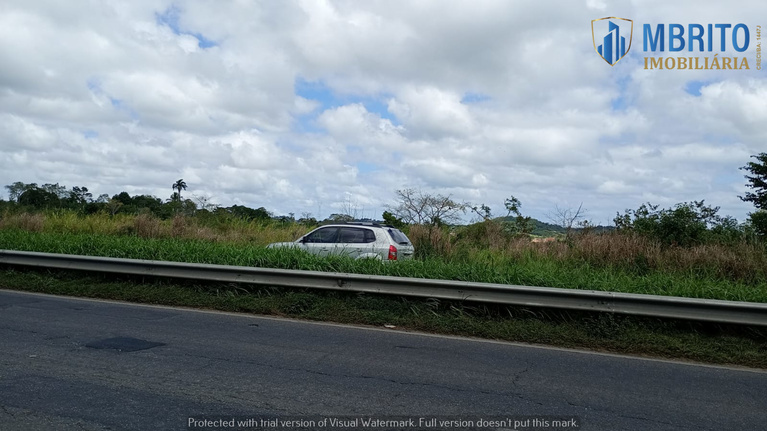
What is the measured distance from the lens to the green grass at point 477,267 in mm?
9578

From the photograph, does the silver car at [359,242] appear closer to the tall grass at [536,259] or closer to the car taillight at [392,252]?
the car taillight at [392,252]

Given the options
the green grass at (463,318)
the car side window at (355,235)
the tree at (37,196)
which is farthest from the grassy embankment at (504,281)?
the tree at (37,196)

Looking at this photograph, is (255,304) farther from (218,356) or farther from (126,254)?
(126,254)

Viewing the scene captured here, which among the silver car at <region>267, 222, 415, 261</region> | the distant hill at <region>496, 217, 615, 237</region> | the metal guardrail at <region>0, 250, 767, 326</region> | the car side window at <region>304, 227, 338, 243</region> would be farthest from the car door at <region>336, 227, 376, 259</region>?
the distant hill at <region>496, 217, 615, 237</region>

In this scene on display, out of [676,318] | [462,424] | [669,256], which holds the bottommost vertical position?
[462,424]

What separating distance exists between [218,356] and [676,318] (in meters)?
5.84

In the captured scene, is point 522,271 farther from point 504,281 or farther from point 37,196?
point 37,196

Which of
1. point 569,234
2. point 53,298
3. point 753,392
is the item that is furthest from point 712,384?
point 53,298

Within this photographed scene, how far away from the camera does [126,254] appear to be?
13.0 m

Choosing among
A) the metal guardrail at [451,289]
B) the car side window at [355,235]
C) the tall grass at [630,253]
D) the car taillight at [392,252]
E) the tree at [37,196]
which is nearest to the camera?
the metal guardrail at [451,289]

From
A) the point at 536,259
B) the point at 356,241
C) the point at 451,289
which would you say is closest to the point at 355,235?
the point at 356,241

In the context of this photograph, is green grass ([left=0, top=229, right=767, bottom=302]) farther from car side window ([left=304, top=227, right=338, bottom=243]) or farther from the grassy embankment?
car side window ([left=304, top=227, right=338, bottom=243])

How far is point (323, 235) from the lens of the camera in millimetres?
14438

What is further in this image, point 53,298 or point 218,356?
point 53,298
